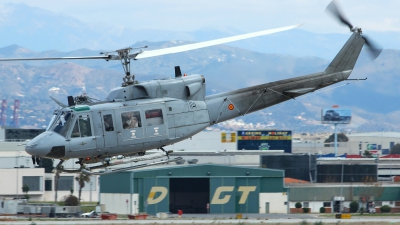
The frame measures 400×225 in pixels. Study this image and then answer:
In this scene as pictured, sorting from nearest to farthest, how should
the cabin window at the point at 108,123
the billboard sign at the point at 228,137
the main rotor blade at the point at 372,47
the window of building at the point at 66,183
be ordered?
the cabin window at the point at 108,123
the main rotor blade at the point at 372,47
the window of building at the point at 66,183
the billboard sign at the point at 228,137

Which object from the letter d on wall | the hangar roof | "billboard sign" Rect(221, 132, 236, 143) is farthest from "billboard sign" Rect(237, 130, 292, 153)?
the letter d on wall

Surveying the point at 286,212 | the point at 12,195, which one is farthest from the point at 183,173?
the point at 12,195

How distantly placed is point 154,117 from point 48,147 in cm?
369

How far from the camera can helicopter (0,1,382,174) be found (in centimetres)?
2406

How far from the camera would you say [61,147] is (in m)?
23.8

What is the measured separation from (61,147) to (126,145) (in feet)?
7.09

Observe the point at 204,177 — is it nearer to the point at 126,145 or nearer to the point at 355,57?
the point at 355,57

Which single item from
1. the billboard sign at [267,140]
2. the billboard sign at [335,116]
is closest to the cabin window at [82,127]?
the billboard sign at [267,140]

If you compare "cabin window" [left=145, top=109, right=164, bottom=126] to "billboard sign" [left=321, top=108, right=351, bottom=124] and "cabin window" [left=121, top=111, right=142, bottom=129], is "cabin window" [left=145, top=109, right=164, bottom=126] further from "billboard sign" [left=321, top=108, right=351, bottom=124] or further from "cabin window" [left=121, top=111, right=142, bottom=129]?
"billboard sign" [left=321, top=108, right=351, bottom=124]

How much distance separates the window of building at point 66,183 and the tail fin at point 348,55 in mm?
53609

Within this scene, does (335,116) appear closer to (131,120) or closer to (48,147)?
(131,120)

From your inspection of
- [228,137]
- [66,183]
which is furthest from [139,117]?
[228,137]

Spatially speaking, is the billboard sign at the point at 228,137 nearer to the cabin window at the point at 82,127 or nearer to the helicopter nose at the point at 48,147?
the cabin window at the point at 82,127

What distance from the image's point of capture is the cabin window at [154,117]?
81.9 ft
